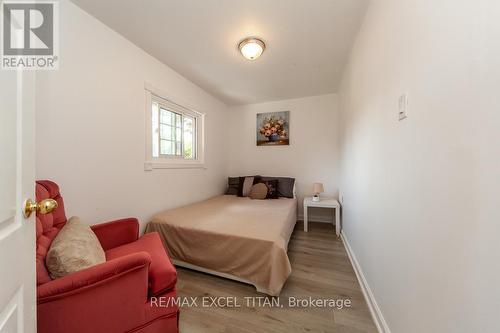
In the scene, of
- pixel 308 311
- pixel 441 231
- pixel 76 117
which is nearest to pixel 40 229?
pixel 76 117

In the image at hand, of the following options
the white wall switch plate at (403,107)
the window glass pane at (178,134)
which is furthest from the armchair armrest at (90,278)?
the window glass pane at (178,134)

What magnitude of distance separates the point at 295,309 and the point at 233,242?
705 millimetres

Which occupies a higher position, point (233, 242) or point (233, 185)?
point (233, 185)

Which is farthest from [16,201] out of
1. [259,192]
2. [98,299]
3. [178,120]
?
[259,192]

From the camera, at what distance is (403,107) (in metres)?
1.02

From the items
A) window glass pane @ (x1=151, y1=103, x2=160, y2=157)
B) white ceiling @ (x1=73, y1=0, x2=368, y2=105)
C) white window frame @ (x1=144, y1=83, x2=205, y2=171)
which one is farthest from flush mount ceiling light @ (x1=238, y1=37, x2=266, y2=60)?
window glass pane @ (x1=151, y1=103, x2=160, y2=157)

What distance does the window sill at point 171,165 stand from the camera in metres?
2.27

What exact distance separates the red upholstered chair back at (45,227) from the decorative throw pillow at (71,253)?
31 millimetres

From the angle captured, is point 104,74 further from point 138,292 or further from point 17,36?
point 138,292

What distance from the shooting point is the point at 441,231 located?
0.73m

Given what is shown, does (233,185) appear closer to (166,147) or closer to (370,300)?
(166,147)

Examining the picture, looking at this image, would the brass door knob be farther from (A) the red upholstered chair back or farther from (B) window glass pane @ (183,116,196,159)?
(B) window glass pane @ (183,116,196,159)

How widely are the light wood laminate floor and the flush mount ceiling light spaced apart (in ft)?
6.79

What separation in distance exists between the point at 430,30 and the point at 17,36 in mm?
1497
